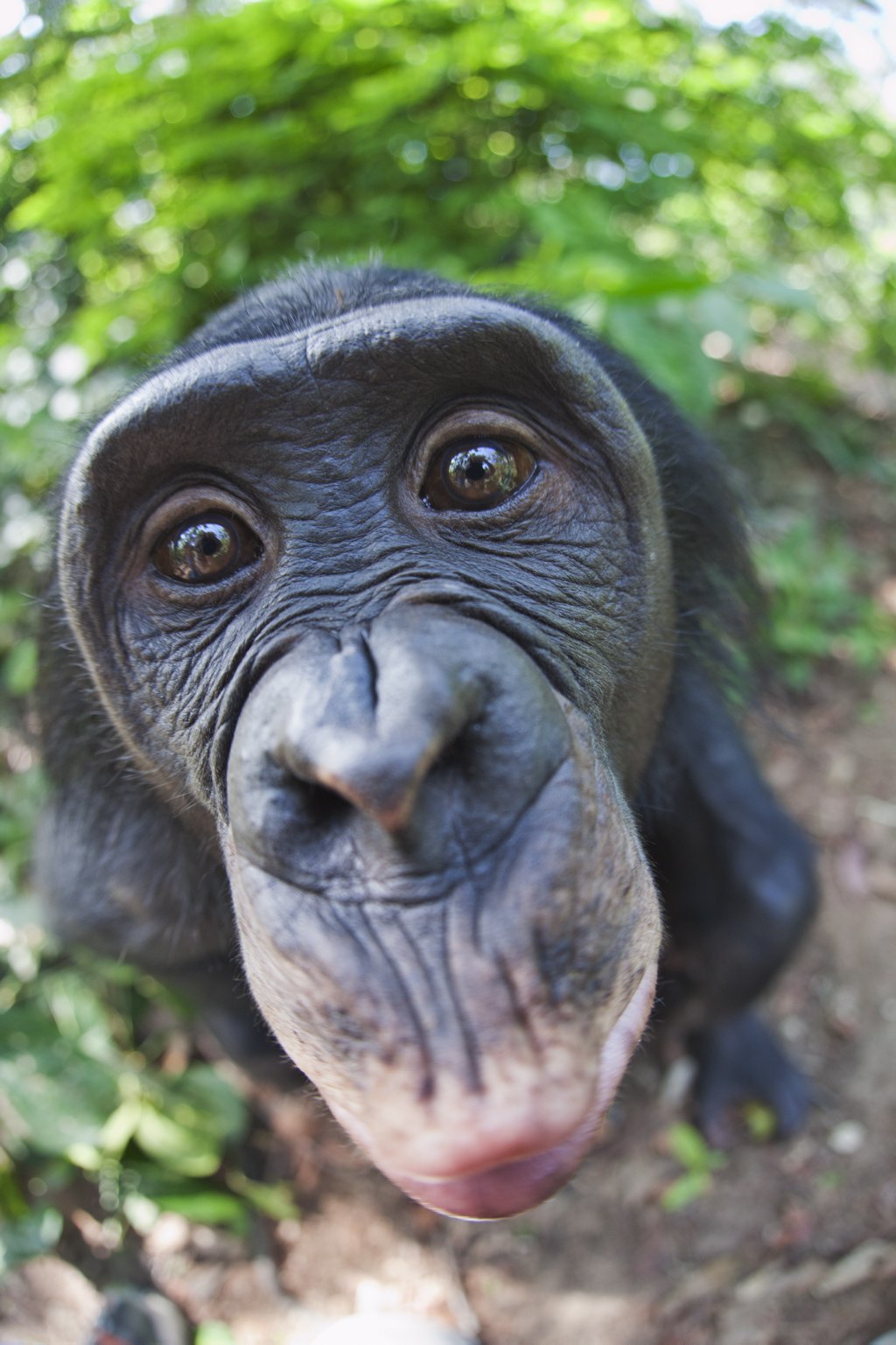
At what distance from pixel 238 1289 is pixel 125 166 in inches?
183

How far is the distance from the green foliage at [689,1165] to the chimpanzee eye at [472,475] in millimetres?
2474

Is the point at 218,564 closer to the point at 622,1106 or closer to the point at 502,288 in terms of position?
the point at 502,288

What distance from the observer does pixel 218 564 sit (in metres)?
1.83

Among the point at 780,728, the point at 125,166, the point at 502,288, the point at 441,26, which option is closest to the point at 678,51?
the point at 441,26

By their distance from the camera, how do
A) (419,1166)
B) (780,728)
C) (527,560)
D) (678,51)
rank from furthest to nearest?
(678,51), (780,728), (527,560), (419,1166)

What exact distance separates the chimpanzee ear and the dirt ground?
0.78m

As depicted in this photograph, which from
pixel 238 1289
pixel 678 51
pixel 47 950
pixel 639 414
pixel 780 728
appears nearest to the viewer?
pixel 639 414

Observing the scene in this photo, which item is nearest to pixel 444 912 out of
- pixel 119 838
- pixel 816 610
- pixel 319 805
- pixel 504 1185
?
pixel 319 805

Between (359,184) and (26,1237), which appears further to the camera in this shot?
(359,184)

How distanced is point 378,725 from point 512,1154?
1.91ft

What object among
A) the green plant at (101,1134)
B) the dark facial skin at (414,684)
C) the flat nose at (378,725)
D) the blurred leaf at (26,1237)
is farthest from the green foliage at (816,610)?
the blurred leaf at (26,1237)

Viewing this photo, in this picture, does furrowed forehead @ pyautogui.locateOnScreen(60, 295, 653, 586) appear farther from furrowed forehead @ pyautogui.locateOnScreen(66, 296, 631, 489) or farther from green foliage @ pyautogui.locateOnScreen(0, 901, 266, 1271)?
green foliage @ pyautogui.locateOnScreen(0, 901, 266, 1271)

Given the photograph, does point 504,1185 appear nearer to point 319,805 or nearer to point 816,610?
point 319,805

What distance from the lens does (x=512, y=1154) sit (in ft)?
4.04
